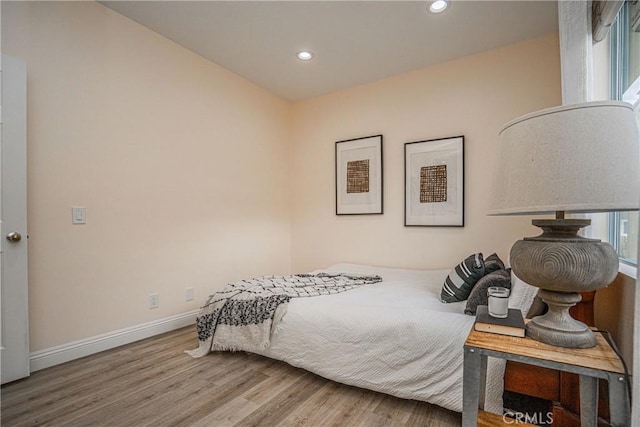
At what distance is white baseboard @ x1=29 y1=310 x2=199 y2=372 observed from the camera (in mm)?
2104

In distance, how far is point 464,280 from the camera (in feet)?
6.97

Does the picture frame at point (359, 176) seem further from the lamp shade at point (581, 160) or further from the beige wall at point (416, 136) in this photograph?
the lamp shade at point (581, 160)

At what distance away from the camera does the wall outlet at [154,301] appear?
8.89 feet

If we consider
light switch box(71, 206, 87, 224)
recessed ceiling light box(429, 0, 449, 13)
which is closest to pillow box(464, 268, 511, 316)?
recessed ceiling light box(429, 0, 449, 13)

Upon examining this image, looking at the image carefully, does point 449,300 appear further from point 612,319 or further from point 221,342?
point 221,342

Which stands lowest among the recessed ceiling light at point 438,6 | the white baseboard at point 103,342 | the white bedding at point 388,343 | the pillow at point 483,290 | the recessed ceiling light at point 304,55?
the white baseboard at point 103,342

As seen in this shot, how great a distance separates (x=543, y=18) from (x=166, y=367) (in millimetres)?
3944

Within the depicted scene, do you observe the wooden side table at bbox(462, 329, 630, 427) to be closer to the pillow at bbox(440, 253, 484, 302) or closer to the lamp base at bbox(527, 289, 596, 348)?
→ the lamp base at bbox(527, 289, 596, 348)

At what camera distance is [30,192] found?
2062mm

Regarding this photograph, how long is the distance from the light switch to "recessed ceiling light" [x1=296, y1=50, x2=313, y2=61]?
2311mm

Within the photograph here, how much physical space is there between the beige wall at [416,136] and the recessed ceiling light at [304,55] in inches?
33.7

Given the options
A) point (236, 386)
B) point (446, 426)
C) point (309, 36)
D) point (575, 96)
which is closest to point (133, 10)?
point (309, 36)

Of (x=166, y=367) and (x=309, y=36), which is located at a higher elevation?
(x=309, y=36)

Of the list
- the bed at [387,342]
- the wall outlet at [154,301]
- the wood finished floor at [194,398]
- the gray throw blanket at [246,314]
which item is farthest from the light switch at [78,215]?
the bed at [387,342]
